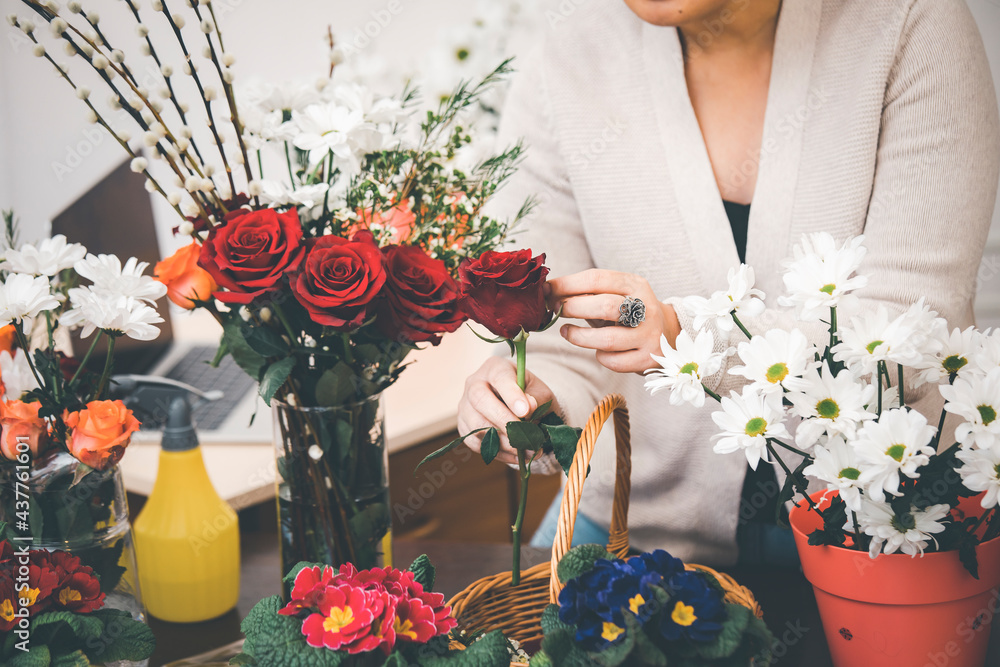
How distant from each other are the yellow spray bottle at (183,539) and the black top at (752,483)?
Result: 663mm

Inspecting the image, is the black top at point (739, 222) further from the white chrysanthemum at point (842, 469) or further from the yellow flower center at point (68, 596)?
the yellow flower center at point (68, 596)

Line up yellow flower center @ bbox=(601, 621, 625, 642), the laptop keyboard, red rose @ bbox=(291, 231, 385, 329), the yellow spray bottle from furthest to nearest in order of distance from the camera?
the laptop keyboard
the yellow spray bottle
red rose @ bbox=(291, 231, 385, 329)
yellow flower center @ bbox=(601, 621, 625, 642)

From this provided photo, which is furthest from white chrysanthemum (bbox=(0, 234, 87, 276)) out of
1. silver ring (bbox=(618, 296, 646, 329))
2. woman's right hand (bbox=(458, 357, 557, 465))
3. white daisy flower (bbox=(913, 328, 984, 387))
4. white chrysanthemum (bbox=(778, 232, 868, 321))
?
white daisy flower (bbox=(913, 328, 984, 387))

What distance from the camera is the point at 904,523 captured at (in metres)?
0.57

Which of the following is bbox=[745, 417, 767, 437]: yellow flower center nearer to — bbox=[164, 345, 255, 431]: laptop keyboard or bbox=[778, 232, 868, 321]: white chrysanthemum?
bbox=[778, 232, 868, 321]: white chrysanthemum

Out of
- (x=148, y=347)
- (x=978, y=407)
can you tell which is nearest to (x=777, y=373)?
(x=978, y=407)

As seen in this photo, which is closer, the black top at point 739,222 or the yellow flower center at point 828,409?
A: the yellow flower center at point 828,409

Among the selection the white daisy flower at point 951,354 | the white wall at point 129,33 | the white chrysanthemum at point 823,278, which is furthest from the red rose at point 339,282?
the white wall at point 129,33

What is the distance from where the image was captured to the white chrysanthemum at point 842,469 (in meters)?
0.55

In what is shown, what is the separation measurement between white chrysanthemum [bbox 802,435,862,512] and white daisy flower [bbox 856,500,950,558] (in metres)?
0.02

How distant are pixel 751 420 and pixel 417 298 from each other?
0.28 metres

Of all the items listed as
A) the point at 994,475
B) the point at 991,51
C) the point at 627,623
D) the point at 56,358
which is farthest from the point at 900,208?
the point at 56,358

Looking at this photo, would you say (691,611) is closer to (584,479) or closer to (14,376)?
(584,479)

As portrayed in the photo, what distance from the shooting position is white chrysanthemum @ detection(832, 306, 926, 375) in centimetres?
54
